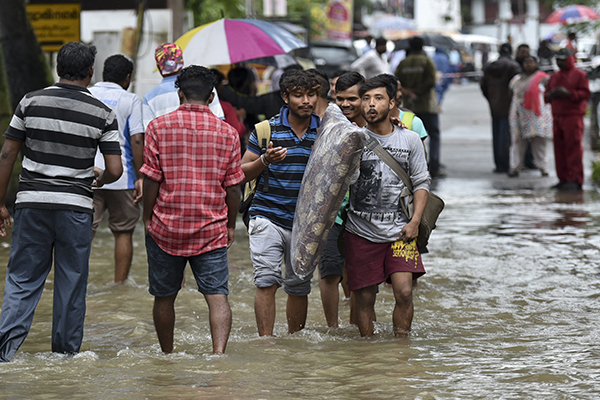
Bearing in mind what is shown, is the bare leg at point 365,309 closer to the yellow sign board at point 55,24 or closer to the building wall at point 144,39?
the yellow sign board at point 55,24

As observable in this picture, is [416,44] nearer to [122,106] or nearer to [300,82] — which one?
[122,106]

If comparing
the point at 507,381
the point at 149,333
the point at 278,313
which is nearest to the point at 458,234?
the point at 278,313

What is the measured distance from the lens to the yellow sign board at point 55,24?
40.5 feet

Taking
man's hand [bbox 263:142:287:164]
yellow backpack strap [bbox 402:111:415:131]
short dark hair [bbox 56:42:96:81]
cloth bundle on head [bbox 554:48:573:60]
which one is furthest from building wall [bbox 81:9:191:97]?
man's hand [bbox 263:142:287:164]

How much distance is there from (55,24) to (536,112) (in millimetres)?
7276

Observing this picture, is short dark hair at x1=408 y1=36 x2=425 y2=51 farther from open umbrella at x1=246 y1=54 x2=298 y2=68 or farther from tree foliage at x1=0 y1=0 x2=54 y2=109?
tree foliage at x1=0 y1=0 x2=54 y2=109

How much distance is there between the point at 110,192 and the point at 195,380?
3.08 metres

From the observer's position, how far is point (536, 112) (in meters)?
14.1

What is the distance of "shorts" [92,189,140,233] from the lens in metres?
7.45

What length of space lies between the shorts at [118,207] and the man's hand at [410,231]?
275 centimetres

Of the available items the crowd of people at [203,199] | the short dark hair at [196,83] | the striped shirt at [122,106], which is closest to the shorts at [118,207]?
the striped shirt at [122,106]

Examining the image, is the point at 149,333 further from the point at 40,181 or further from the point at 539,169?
the point at 539,169

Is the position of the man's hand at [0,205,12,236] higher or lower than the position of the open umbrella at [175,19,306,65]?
lower

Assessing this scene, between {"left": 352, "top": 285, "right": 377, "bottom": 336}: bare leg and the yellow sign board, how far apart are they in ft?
25.9
